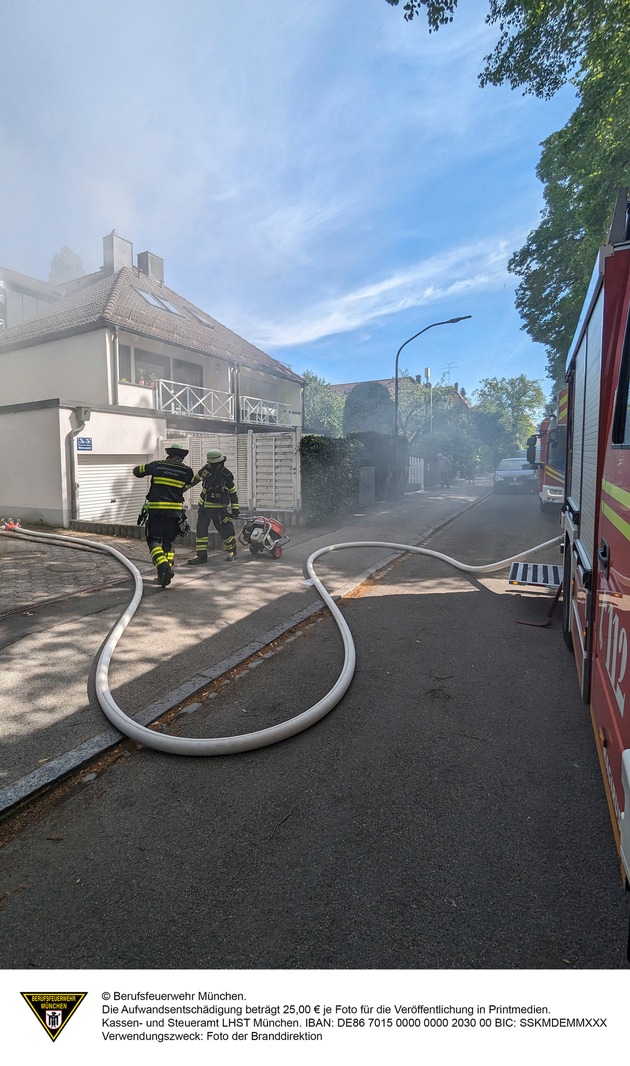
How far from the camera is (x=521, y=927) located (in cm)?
187

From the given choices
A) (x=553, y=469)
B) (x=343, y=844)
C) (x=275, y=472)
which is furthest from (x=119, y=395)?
(x=343, y=844)

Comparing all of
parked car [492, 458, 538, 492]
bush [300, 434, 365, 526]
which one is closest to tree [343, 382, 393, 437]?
parked car [492, 458, 538, 492]

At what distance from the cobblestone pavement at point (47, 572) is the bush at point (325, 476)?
5.56 metres

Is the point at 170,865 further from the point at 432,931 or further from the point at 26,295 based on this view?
the point at 26,295

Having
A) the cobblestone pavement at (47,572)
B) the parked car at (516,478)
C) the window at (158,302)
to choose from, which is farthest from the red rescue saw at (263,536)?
the parked car at (516,478)

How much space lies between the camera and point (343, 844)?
90.4 inches

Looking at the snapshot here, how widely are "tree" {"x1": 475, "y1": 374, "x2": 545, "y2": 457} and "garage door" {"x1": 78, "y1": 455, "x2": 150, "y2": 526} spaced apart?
45.0 meters

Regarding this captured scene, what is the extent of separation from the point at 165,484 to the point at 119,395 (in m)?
10.8

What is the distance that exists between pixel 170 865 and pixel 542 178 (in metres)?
26.1

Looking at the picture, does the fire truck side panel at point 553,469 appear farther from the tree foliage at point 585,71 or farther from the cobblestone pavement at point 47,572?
the cobblestone pavement at point 47,572

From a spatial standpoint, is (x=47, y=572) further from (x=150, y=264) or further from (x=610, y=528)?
(x=150, y=264)

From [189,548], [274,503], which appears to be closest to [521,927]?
[189,548]

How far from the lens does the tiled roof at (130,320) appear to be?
16.7 meters

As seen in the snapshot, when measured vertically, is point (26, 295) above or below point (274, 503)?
above
